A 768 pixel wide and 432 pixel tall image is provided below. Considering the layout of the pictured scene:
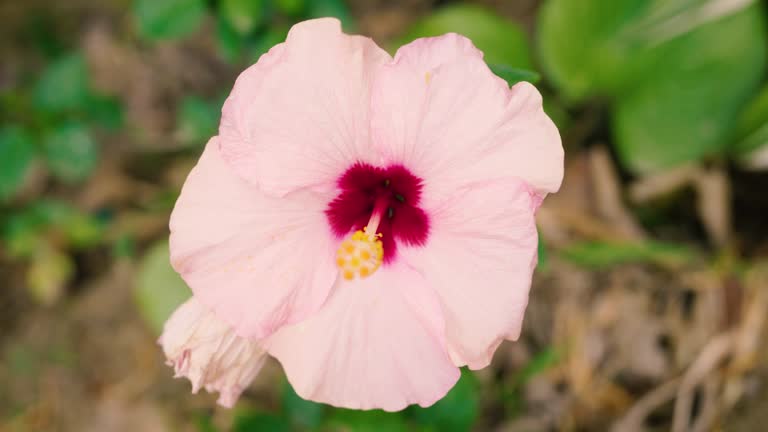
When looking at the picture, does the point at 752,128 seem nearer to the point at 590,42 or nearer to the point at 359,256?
the point at 590,42

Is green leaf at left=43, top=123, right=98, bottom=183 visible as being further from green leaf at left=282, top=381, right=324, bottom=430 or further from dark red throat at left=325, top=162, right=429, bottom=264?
dark red throat at left=325, top=162, right=429, bottom=264

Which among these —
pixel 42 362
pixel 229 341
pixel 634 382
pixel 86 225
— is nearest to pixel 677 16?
pixel 634 382

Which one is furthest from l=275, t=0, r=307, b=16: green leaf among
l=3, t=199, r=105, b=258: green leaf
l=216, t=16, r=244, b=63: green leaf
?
l=3, t=199, r=105, b=258: green leaf

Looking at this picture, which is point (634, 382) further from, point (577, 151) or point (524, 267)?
point (524, 267)

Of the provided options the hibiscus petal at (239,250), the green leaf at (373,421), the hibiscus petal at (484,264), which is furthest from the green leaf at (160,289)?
the hibiscus petal at (484,264)

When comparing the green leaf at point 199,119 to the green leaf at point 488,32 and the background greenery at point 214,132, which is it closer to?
the background greenery at point 214,132

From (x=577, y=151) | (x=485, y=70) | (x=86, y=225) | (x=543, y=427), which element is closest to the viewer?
(x=485, y=70)
